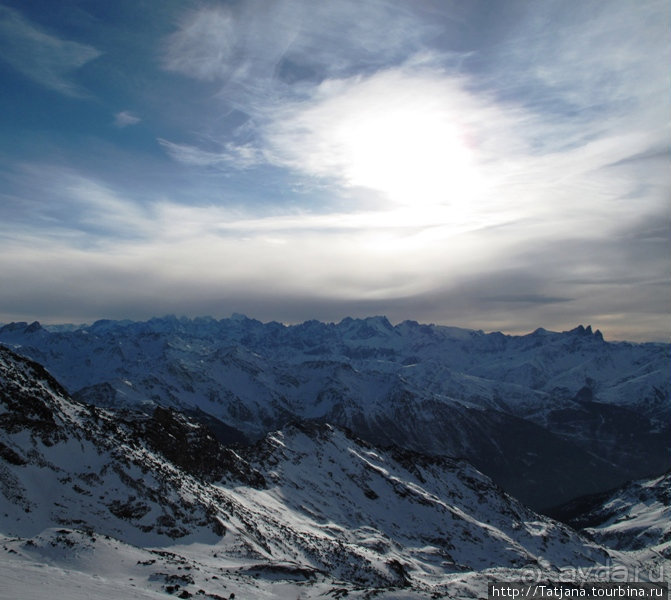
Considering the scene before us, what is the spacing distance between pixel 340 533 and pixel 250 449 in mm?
41182

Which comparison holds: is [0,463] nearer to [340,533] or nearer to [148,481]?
[148,481]

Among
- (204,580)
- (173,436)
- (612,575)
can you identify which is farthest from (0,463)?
(612,575)

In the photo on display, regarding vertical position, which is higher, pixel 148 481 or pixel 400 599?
pixel 148 481

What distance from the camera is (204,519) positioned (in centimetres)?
6738

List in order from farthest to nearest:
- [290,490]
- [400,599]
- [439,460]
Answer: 1. [439,460]
2. [290,490]
3. [400,599]

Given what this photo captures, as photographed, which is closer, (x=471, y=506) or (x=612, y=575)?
(x=612, y=575)

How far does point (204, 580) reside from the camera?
43.4 m

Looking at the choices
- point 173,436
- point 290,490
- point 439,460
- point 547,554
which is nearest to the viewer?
point 173,436

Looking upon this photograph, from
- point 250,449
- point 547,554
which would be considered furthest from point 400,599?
point 547,554

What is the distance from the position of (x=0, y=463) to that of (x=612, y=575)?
140m

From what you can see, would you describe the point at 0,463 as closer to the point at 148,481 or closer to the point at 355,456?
the point at 148,481

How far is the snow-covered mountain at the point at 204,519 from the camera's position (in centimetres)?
4291

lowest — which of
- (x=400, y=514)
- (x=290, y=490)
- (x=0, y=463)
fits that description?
(x=400, y=514)

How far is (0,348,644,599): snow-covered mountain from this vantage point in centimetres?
4291
